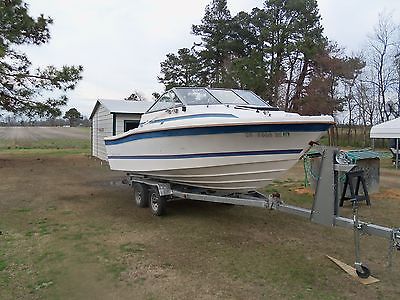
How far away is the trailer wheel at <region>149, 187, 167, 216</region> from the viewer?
243 inches

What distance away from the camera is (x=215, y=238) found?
16.7ft

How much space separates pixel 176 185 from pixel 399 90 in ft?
91.3

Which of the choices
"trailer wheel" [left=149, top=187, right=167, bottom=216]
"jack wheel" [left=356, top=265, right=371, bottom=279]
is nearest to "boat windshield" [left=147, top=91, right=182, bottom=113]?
"trailer wheel" [left=149, top=187, right=167, bottom=216]

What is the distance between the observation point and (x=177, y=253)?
452cm

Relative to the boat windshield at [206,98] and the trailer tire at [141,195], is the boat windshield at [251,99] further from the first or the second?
the trailer tire at [141,195]

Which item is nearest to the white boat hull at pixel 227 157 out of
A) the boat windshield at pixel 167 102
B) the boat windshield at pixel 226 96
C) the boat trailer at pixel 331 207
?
the boat trailer at pixel 331 207

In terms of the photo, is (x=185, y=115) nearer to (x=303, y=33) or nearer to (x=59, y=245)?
(x=59, y=245)

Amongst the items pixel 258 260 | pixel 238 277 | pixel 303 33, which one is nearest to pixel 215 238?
pixel 258 260

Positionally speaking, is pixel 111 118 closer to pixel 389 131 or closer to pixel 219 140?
pixel 389 131

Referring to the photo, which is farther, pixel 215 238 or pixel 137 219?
pixel 137 219

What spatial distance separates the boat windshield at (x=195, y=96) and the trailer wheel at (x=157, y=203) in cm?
158

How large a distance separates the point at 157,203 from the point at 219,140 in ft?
6.65

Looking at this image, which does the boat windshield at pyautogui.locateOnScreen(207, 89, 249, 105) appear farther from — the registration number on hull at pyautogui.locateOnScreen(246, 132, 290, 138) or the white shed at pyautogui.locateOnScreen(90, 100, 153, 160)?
the white shed at pyautogui.locateOnScreen(90, 100, 153, 160)

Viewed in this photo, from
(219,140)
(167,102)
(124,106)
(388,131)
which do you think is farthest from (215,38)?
(219,140)
